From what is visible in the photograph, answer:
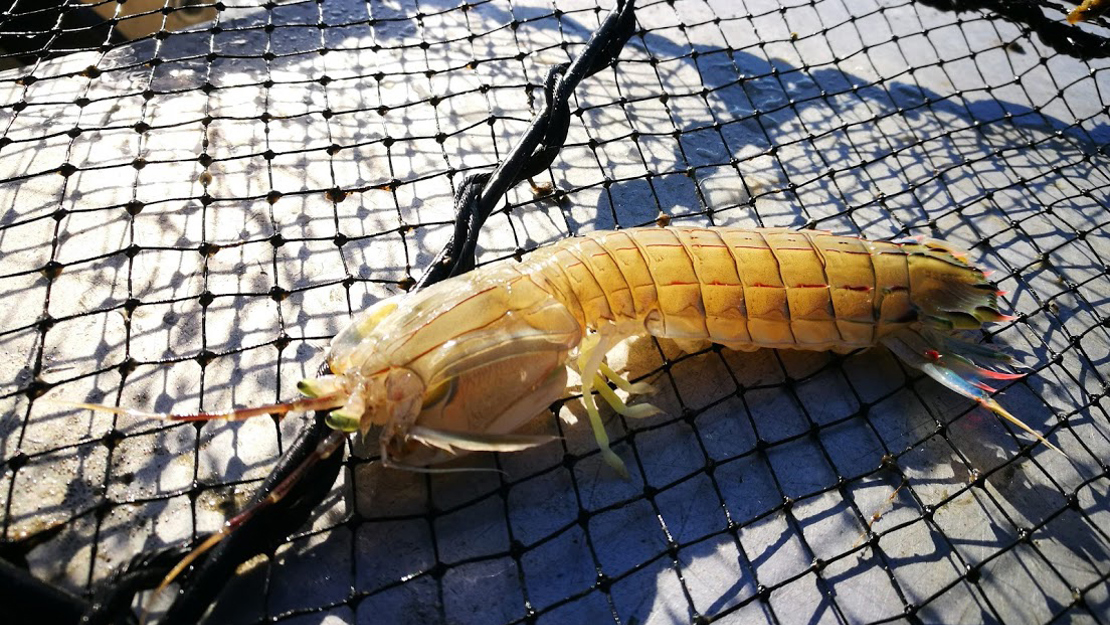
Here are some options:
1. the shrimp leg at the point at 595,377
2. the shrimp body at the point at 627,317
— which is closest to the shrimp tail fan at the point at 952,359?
the shrimp body at the point at 627,317

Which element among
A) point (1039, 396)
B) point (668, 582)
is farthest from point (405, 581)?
point (1039, 396)

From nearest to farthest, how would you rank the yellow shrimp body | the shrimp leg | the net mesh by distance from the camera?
the net mesh < the shrimp leg < the yellow shrimp body

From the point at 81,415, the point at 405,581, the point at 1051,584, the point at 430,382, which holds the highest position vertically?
the point at 430,382

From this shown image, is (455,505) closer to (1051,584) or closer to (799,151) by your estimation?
Result: (1051,584)

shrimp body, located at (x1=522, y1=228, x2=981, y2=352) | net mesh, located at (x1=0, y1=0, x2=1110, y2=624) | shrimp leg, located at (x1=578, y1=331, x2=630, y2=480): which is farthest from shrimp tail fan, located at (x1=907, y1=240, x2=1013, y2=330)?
shrimp leg, located at (x1=578, y1=331, x2=630, y2=480)

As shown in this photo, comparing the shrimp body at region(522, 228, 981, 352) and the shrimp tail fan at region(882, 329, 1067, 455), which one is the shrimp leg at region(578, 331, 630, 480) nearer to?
the shrimp body at region(522, 228, 981, 352)

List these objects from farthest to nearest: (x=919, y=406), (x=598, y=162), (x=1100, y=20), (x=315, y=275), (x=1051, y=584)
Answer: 1. (x=1100, y=20)
2. (x=598, y=162)
3. (x=315, y=275)
4. (x=919, y=406)
5. (x=1051, y=584)

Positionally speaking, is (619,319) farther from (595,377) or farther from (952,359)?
(952,359)
